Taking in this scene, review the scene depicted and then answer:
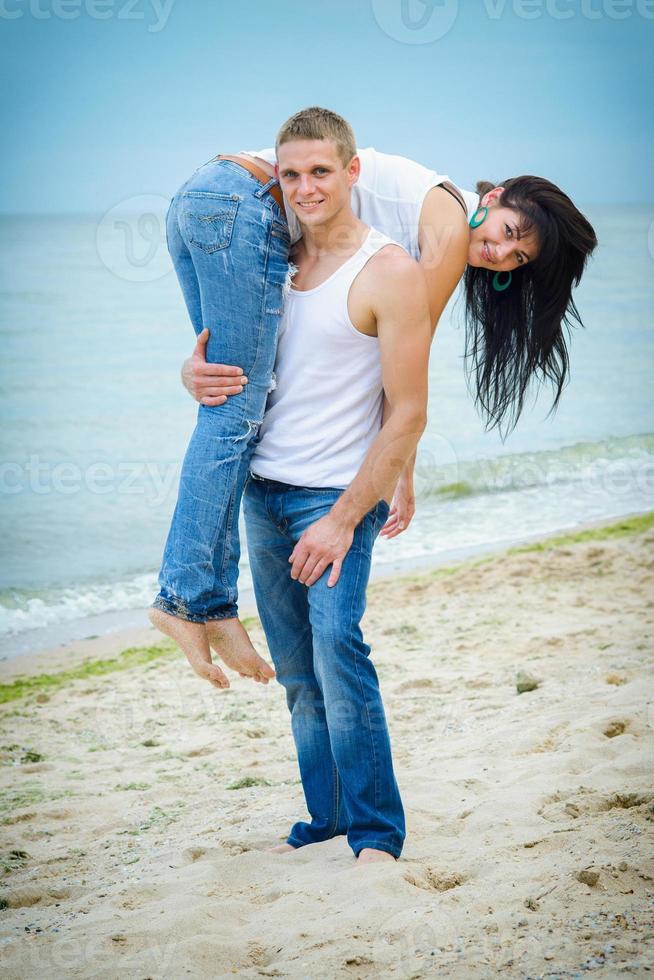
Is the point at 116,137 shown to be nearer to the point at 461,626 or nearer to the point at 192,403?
the point at 192,403

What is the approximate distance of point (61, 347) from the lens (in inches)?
830

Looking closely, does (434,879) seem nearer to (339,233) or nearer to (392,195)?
(339,233)

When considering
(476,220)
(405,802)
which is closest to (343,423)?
(476,220)

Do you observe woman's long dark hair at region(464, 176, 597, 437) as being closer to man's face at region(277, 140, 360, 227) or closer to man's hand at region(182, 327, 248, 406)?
man's face at region(277, 140, 360, 227)

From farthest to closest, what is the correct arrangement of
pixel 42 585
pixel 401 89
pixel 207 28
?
pixel 207 28, pixel 401 89, pixel 42 585

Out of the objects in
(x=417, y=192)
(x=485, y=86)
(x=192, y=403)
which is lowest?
(x=192, y=403)

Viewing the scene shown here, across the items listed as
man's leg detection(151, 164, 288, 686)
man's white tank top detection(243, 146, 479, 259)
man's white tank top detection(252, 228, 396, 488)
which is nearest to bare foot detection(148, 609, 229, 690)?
man's leg detection(151, 164, 288, 686)

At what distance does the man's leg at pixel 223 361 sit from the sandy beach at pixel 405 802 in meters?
0.73

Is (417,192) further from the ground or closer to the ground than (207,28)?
closer to the ground

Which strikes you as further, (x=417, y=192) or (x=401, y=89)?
(x=401, y=89)

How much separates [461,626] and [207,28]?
2050 inches

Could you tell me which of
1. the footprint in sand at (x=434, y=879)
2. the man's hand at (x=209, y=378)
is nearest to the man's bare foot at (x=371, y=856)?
the footprint in sand at (x=434, y=879)

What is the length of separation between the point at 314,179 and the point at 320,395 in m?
0.60

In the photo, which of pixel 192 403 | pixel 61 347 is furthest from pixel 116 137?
pixel 192 403
